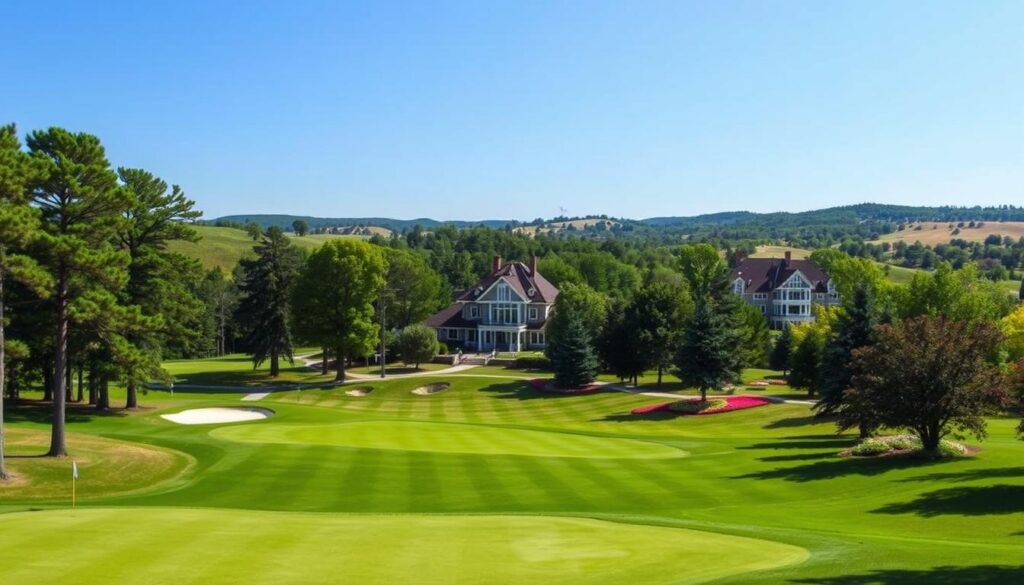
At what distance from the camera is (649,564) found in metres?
16.6

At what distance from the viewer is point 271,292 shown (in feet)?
229

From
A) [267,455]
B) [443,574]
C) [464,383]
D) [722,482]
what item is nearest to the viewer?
[443,574]

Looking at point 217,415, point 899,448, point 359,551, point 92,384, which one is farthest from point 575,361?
point 359,551

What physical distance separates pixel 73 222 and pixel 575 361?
124ft

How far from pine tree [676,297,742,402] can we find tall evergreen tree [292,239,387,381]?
26.9 meters

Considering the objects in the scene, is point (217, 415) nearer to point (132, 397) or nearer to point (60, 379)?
point (132, 397)

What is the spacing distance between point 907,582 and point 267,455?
2431 cm

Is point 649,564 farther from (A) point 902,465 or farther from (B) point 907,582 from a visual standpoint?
A: (A) point 902,465

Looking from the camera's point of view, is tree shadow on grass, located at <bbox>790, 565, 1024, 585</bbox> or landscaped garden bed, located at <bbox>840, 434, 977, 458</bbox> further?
landscaped garden bed, located at <bbox>840, 434, 977, 458</bbox>

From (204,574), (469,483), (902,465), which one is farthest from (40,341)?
(902,465)

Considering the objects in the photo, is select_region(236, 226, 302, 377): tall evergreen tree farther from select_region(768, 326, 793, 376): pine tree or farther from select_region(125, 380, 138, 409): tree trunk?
select_region(768, 326, 793, 376): pine tree

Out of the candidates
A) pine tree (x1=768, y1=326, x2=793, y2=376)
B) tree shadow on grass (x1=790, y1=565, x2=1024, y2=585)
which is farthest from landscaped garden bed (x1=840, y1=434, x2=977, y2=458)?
pine tree (x1=768, y1=326, x2=793, y2=376)

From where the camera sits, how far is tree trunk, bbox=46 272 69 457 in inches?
1243

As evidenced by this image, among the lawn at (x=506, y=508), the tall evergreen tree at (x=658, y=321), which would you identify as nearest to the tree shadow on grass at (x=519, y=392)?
the tall evergreen tree at (x=658, y=321)
